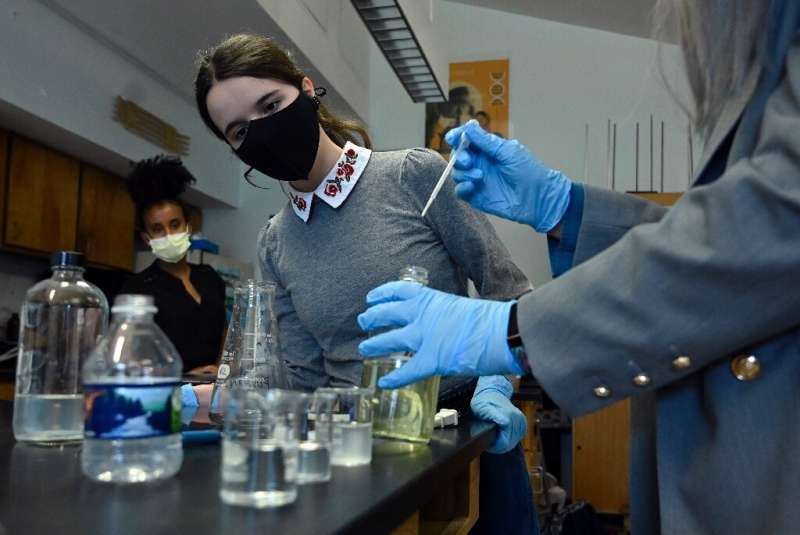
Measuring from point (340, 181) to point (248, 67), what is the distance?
0.28 metres

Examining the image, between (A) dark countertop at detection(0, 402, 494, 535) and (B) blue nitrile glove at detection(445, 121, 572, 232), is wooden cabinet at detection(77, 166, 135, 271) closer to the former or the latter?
(B) blue nitrile glove at detection(445, 121, 572, 232)

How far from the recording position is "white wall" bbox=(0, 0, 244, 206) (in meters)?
3.27

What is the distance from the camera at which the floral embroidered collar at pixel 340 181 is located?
4.68ft

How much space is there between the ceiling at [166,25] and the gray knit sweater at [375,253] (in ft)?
6.79

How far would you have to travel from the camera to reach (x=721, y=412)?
66 cm

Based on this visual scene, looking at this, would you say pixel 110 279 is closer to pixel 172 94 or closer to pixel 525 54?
pixel 172 94

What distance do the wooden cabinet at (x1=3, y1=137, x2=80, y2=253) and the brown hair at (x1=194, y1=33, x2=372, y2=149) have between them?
8.26ft

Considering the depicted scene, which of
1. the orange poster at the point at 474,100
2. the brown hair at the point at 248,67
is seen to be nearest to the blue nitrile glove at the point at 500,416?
the brown hair at the point at 248,67

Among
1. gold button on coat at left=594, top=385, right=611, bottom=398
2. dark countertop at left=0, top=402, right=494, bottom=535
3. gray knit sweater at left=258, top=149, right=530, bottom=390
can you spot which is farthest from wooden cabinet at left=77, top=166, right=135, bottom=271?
gold button on coat at left=594, top=385, right=611, bottom=398

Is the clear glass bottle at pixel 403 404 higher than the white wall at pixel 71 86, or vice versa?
the white wall at pixel 71 86

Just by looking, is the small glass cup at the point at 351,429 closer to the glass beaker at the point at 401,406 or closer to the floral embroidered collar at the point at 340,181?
the glass beaker at the point at 401,406

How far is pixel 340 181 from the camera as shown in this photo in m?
1.43

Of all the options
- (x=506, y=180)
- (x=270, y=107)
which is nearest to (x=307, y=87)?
(x=270, y=107)

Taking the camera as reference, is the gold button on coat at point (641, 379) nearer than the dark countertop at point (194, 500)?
No
